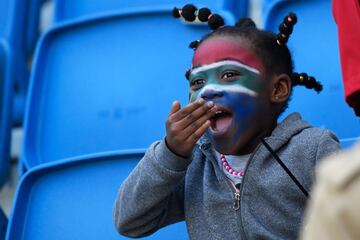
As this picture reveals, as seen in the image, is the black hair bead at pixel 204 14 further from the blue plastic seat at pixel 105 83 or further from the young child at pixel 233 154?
the blue plastic seat at pixel 105 83

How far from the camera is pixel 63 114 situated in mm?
2467

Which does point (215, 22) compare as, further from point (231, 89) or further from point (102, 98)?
point (102, 98)

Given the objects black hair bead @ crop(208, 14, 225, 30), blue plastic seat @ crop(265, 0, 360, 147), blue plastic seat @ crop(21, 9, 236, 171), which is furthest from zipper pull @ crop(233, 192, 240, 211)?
blue plastic seat @ crop(21, 9, 236, 171)

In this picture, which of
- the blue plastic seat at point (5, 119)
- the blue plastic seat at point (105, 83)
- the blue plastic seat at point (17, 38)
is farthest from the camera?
the blue plastic seat at point (17, 38)

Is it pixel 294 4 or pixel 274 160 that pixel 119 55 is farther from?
pixel 274 160

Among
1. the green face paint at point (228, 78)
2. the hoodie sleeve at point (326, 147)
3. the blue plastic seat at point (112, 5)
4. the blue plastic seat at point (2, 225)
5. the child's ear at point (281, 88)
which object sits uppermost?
the green face paint at point (228, 78)

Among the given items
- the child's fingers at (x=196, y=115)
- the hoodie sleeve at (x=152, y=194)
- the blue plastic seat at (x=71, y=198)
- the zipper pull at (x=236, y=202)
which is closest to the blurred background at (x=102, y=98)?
the blue plastic seat at (x=71, y=198)

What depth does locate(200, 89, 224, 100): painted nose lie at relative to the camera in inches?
60.6

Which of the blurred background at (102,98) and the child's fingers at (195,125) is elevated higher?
the child's fingers at (195,125)

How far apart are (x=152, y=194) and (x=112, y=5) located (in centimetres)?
135

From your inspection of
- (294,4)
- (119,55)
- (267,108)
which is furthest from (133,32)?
(267,108)

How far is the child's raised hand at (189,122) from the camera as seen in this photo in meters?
1.47

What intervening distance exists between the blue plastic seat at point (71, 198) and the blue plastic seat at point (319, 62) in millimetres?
467

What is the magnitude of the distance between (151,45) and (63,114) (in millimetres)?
325
